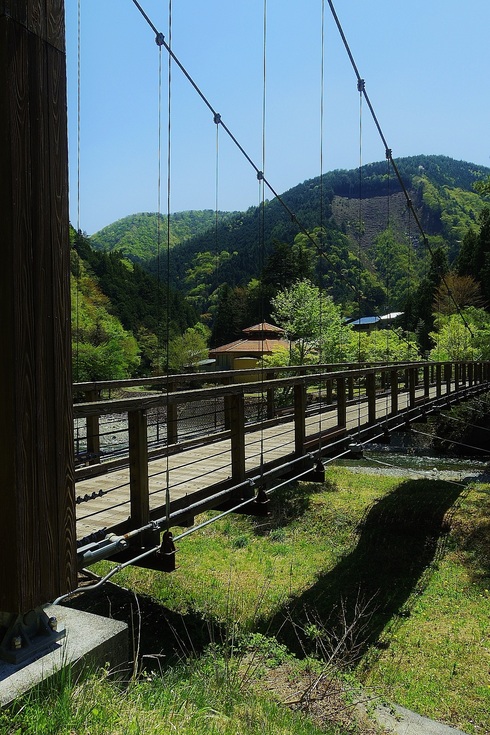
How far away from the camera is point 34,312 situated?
175cm

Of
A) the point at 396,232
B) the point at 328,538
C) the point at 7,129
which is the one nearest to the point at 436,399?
the point at 328,538

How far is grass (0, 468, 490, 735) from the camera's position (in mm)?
1886

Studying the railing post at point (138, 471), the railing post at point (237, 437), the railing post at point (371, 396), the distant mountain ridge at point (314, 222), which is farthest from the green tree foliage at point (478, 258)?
the railing post at point (138, 471)

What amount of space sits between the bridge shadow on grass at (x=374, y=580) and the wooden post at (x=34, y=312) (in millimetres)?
2846

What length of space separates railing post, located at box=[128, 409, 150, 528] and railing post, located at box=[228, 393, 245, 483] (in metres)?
0.93

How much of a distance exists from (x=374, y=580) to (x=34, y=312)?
19.9ft

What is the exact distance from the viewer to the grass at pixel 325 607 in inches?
74.2

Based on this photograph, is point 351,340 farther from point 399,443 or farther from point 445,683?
point 445,683

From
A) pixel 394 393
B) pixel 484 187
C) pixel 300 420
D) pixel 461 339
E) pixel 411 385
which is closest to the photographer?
pixel 300 420

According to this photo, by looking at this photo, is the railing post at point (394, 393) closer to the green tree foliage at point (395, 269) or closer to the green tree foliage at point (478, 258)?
the green tree foliage at point (478, 258)

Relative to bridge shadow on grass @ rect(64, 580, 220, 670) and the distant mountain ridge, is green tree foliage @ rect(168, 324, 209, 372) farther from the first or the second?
bridge shadow on grass @ rect(64, 580, 220, 670)

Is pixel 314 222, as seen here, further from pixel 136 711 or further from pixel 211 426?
pixel 136 711

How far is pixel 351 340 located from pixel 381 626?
14.9 metres

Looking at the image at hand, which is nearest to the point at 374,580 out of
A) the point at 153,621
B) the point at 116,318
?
the point at 153,621
